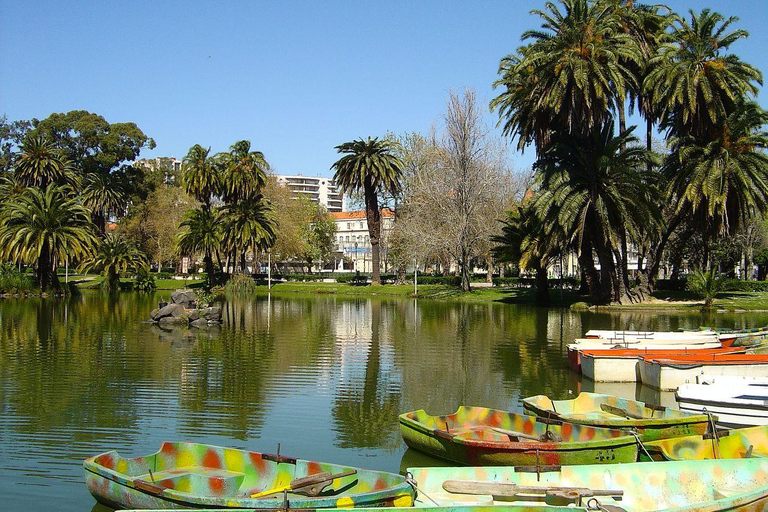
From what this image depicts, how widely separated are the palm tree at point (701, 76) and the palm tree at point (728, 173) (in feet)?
3.41

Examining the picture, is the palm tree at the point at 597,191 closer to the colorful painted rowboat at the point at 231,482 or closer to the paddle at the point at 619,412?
the paddle at the point at 619,412

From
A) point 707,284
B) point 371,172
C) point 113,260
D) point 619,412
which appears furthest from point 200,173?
point 619,412

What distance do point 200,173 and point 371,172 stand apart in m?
18.3

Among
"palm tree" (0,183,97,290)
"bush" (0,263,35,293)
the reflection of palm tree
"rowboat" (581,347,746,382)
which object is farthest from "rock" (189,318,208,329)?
"bush" (0,263,35,293)

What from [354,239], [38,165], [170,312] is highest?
[38,165]

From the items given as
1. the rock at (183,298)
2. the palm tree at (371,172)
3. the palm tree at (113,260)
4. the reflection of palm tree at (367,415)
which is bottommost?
the reflection of palm tree at (367,415)

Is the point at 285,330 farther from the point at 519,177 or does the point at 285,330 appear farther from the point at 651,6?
the point at 519,177

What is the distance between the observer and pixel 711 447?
1118cm

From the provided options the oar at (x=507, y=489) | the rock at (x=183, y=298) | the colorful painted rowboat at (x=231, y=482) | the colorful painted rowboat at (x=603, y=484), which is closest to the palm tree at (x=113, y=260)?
the rock at (x=183, y=298)

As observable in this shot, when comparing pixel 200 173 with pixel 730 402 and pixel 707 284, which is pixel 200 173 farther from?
pixel 730 402

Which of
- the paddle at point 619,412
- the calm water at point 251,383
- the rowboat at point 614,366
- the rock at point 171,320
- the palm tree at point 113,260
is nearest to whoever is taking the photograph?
the paddle at point 619,412

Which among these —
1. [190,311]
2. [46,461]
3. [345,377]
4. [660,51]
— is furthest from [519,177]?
[46,461]

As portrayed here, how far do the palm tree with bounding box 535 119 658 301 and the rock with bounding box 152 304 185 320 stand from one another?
77.0 ft

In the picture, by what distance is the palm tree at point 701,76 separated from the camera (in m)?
45.3
